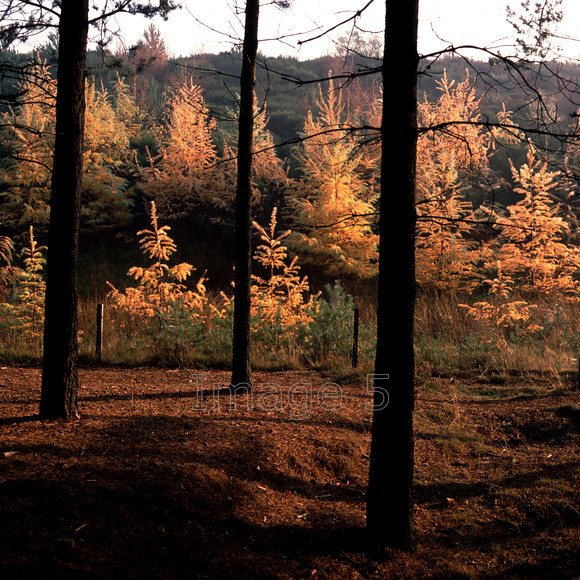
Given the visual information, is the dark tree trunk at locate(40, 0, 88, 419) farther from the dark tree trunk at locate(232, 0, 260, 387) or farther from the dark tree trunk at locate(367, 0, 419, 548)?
the dark tree trunk at locate(367, 0, 419, 548)

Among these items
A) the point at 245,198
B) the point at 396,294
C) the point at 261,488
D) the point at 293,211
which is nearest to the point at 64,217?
the point at 245,198

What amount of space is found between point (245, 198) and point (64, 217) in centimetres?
240

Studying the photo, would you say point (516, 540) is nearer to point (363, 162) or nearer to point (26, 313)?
point (26, 313)

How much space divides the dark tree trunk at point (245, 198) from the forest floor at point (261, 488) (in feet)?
1.92

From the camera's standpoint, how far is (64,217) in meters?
4.84

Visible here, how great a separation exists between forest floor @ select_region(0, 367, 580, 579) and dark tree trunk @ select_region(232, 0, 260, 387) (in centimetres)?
59

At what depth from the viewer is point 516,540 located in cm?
409

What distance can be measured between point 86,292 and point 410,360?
54.5 ft

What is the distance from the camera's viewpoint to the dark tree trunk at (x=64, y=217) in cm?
483

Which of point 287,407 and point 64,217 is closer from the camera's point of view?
point 64,217

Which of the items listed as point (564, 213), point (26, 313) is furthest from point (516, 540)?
point (564, 213)

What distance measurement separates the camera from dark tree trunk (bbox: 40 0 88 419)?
4.83 metres

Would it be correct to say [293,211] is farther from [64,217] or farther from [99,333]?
[64,217]

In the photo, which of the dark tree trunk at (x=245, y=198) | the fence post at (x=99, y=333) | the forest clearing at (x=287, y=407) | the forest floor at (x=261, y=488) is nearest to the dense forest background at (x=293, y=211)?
the forest clearing at (x=287, y=407)
